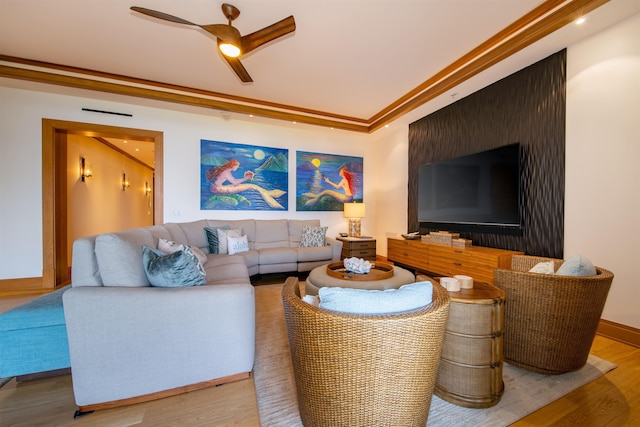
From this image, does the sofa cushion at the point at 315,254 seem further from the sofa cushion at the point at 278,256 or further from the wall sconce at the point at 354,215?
the wall sconce at the point at 354,215

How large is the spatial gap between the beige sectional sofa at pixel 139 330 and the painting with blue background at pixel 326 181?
3.45 meters

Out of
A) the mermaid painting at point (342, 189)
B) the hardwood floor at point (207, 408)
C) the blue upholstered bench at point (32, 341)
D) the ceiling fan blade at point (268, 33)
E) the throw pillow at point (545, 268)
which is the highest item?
the ceiling fan blade at point (268, 33)

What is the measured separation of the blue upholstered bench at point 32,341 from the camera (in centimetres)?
138

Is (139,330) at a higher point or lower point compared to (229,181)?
lower

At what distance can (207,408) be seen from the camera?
4.29 feet

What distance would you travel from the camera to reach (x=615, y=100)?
207 cm

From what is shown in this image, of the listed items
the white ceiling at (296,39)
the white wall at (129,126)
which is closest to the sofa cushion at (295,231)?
the white wall at (129,126)

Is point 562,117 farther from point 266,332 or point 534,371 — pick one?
point 266,332

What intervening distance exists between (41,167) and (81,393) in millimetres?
3797

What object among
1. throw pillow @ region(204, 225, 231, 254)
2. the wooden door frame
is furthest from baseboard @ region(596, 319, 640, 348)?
the wooden door frame

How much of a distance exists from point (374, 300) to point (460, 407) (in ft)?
3.40

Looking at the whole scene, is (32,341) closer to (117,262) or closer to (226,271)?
(117,262)

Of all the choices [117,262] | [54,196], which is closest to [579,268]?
[117,262]

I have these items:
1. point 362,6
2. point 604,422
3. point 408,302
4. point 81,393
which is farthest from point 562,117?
point 81,393
